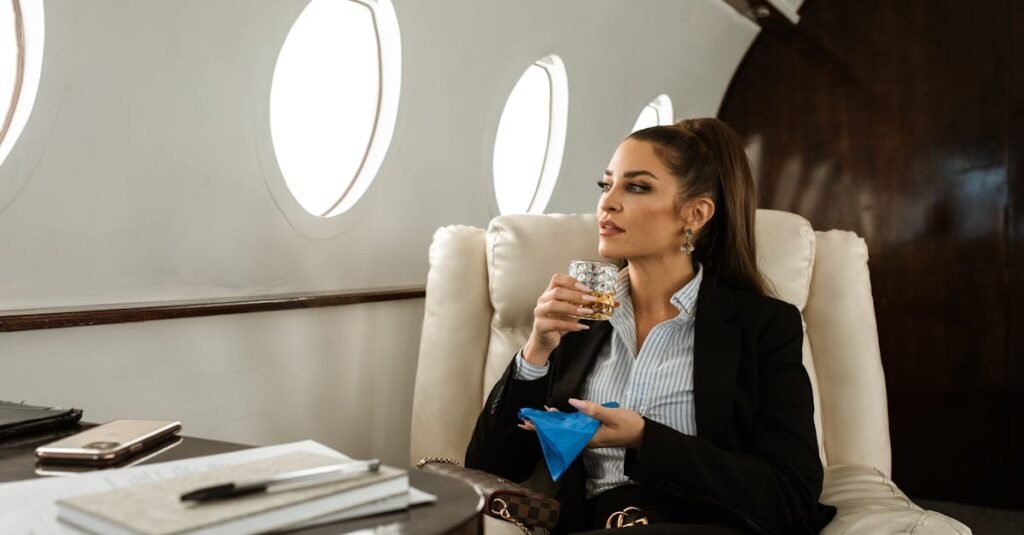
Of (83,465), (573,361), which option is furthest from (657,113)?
(83,465)

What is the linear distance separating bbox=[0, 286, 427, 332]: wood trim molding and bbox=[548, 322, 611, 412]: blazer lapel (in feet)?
2.71

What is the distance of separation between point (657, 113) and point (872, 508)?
4021mm

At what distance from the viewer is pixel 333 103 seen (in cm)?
332

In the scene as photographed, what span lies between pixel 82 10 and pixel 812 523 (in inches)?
73.0

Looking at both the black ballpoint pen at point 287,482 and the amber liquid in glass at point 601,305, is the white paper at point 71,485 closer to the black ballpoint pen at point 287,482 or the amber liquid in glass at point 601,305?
the black ballpoint pen at point 287,482

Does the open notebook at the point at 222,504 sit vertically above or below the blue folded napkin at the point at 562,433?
above

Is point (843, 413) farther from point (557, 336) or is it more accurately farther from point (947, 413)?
point (947, 413)

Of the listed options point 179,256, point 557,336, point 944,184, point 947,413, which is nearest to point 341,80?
point 179,256

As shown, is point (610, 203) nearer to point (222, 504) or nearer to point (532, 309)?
point (532, 309)

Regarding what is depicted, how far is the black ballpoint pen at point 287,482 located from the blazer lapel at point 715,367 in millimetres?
1096

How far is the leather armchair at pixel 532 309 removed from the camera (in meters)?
2.20

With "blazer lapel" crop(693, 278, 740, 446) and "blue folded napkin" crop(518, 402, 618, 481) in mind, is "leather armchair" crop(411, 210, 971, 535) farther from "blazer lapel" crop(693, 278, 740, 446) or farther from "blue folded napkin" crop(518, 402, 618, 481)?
"blue folded napkin" crop(518, 402, 618, 481)

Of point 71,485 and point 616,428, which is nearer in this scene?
point 71,485

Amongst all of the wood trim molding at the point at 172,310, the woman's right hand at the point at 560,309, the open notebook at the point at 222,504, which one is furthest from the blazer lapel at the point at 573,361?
the open notebook at the point at 222,504
